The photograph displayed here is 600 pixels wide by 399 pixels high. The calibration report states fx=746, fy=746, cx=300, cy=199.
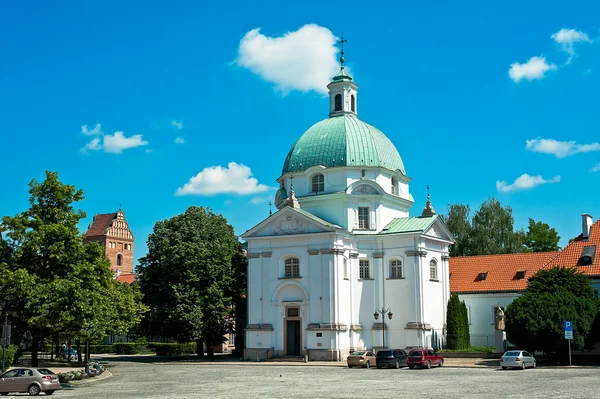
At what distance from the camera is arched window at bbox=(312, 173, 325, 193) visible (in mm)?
60469

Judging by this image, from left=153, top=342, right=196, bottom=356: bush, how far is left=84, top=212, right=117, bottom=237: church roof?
62991 mm

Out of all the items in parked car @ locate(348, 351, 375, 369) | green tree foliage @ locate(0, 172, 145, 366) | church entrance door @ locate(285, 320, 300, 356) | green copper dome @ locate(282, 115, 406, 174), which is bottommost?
parked car @ locate(348, 351, 375, 369)

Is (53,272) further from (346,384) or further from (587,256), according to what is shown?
(587,256)

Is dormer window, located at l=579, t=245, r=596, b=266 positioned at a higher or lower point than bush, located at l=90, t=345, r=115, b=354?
higher

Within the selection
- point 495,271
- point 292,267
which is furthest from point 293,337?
point 495,271

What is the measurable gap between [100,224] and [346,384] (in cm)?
10848

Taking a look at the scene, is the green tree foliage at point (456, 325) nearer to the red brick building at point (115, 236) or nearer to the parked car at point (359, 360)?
the parked car at point (359, 360)

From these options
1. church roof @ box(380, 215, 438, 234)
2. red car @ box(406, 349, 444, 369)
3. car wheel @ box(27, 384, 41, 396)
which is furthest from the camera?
church roof @ box(380, 215, 438, 234)

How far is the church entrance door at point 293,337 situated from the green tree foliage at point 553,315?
16.8 m

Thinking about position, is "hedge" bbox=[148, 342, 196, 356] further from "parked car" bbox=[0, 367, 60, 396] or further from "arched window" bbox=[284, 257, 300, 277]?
"parked car" bbox=[0, 367, 60, 396]

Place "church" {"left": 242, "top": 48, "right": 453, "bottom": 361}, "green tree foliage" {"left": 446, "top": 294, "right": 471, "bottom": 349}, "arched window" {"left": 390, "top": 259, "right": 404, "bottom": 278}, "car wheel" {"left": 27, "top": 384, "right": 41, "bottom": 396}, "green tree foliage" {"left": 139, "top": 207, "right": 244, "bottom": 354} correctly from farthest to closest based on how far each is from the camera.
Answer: "green tree foliage" {"left": 139, "top": 207, "right": 244, "bottom": 354}, "arched window" {"left": 390, "top": 259, "right": 404, "bottom": 278}, "green tree foliage" {"left": 446, "top": 294, "right": 471, "bottom": 349}, "church" {"left": 242, "top": 48, "right": 453, "bottom": 361}, "car wheel" {"left": 27, "top": 384, "right": 41, "bottom": 396}

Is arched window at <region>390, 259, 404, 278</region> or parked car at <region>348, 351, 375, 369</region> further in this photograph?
arched window at <region>390, 259, 404, 278</region>

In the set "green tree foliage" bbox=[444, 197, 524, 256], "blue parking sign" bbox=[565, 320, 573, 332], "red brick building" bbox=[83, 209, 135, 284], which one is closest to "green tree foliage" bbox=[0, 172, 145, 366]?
"blue parking sign" bbox=[565, 320, 573, 332]

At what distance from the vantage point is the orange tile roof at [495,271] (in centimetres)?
6053
